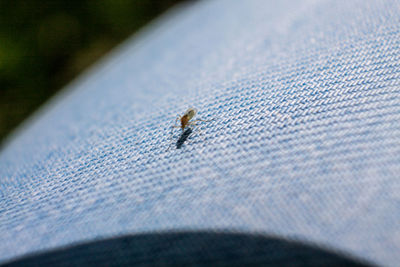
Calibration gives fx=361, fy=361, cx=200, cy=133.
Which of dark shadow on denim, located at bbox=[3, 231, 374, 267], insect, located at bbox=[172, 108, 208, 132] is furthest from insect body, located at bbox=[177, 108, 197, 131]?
dark shadow on denim, located at bbox=[3, 231, 374, 267]

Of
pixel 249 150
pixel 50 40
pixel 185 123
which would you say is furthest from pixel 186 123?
pixel 50 40

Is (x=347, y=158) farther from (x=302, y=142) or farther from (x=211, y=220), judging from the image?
(x=211, y=220)

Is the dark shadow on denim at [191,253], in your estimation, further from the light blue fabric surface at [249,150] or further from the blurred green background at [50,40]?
the blurred green background at [50,40]

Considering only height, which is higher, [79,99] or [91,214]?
[79,99]

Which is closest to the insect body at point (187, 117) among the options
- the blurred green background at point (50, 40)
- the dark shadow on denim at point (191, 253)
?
the dark shadow on denim at point (191, 253)

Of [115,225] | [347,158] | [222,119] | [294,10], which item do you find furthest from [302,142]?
[294,10]

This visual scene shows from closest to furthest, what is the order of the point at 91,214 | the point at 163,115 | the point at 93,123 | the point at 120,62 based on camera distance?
the point at 91,214 < the point at 163,115 < the point at 93,123 < the point at 120,62
